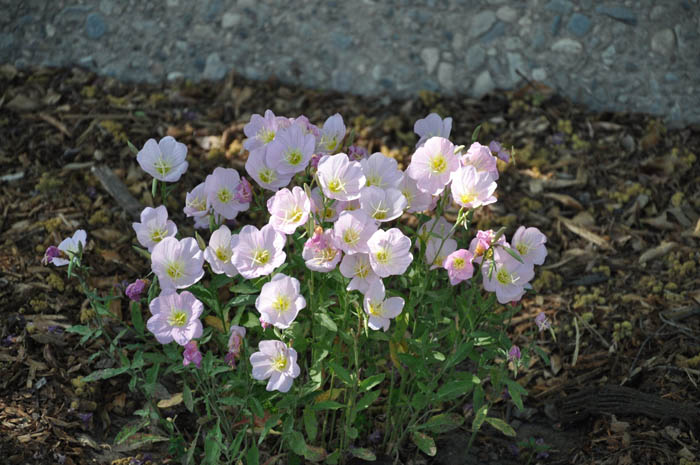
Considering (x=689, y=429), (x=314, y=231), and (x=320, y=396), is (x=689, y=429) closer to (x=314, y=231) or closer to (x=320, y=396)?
(x=320, y=396)

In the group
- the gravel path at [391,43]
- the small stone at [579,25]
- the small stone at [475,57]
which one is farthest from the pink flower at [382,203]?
the small stone at [579,25]

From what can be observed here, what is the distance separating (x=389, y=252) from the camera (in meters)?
1.83

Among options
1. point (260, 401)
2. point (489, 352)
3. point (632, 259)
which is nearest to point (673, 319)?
point (632, 259)

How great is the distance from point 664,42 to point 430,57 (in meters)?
1.38

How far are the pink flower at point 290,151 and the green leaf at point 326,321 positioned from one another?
0.41 meters

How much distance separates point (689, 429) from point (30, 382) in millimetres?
2290

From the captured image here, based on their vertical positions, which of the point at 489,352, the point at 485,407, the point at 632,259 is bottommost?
the point at 632,259

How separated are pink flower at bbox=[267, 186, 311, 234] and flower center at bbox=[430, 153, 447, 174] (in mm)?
361

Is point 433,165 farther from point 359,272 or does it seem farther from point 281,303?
point 281,303

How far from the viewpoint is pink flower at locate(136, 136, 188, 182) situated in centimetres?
201

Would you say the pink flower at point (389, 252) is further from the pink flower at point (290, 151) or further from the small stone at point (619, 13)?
the small stone at point (619, 13)

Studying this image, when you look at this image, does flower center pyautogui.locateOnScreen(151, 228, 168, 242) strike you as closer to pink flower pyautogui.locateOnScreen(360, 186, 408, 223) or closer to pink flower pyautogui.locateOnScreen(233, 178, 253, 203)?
pink flower pyautogui.locateOnScreen(233, 178, 253, 203)

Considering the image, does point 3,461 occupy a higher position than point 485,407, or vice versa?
point 485,407

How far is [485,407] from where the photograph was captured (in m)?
2.23
